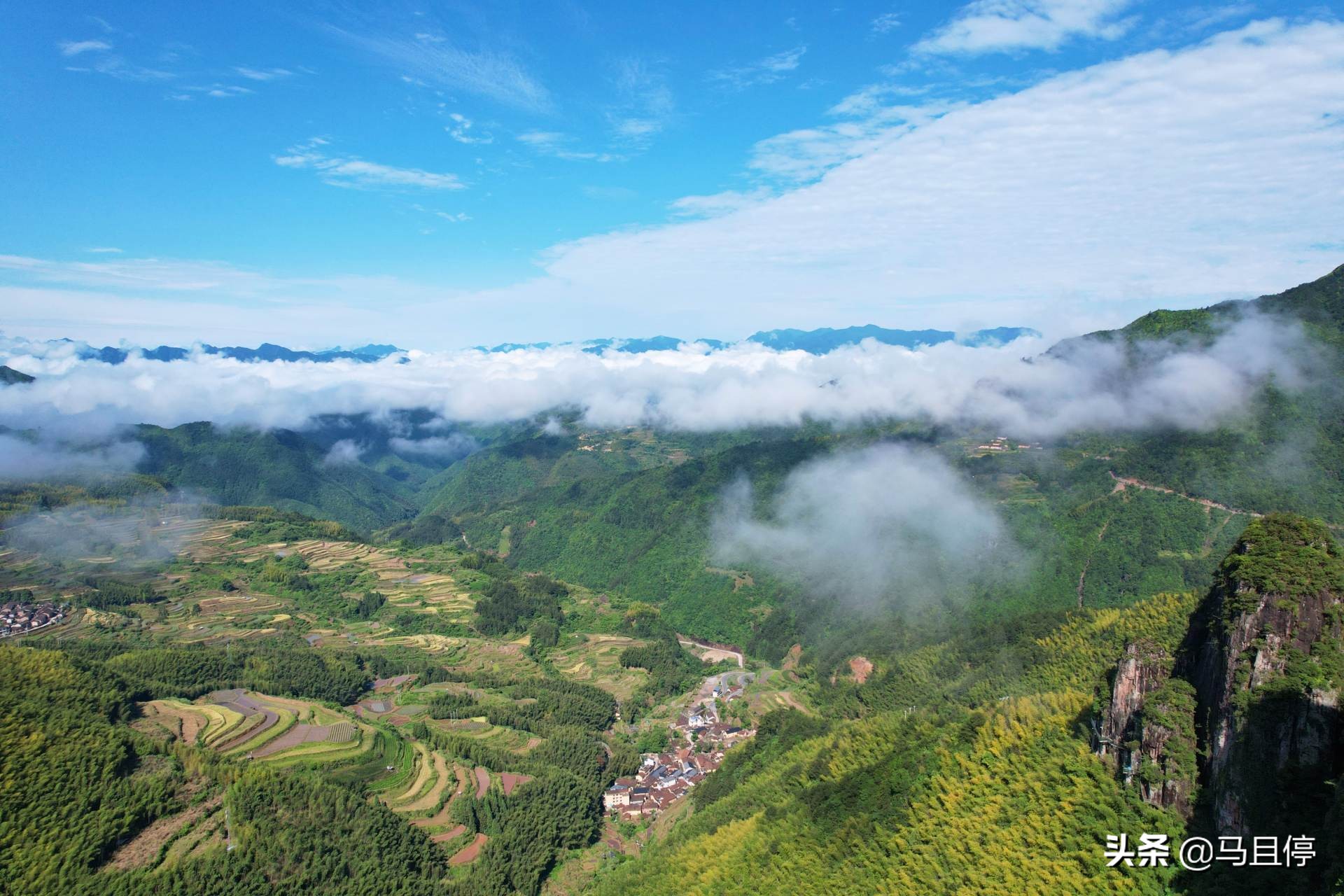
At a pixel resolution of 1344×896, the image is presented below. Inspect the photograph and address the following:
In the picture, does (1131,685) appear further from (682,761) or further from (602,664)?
(602,664)

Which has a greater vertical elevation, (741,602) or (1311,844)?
(1311,844)

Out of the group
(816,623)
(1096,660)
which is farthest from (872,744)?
(816,623)

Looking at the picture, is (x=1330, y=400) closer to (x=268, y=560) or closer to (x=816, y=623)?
(x=816, y=623)

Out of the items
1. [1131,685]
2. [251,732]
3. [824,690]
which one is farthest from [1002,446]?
[251,732]

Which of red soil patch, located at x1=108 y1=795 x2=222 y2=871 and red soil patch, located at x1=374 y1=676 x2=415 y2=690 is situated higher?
red soil patch, located at x1=108 y1=795 x2=222 y2=871

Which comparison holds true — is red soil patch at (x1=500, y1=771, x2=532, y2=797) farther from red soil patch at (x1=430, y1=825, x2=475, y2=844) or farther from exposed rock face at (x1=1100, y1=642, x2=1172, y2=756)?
exposed rock face at (x1=1100, y1=642, x2=1172, y2=756)

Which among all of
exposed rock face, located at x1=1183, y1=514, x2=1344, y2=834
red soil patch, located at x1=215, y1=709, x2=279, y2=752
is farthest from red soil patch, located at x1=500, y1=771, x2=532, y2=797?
exposed rock face, located at x1=1183, y1=514, x2=1344, y2=834

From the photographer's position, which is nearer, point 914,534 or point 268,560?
point 914,534
